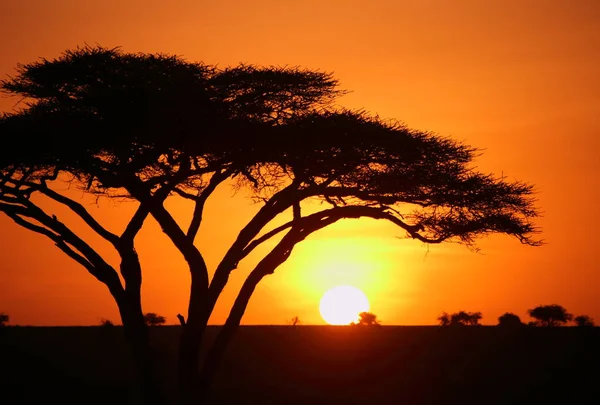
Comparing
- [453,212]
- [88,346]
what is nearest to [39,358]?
[88,346]

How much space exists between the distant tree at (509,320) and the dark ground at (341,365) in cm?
270

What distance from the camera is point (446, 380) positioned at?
116ft

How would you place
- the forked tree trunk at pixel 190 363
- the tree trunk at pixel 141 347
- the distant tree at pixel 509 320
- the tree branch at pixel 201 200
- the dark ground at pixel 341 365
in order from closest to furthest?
the forked tree trunk at pixel 190 363 < the tree trunk at pixel 141 347 < the tree branch at pixel 201 200 < the dark ground at pixel 341 365 < the distant tree at pixel 509 320

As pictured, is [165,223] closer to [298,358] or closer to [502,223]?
[502,223]

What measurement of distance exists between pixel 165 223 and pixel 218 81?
390 cm

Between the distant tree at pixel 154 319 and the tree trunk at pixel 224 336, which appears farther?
the distant tree at pixel 154 319

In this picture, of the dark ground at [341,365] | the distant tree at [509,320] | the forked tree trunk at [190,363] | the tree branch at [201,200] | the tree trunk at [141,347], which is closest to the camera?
the forked tree trunk at [190,363]

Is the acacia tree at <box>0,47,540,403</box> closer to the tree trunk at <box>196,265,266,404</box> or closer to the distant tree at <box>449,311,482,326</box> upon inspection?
the tree trunk at <box>196,265,266,404</box>

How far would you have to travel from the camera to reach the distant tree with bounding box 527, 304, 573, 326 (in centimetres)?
4588

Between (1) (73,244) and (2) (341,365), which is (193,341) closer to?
(1) (73,244)

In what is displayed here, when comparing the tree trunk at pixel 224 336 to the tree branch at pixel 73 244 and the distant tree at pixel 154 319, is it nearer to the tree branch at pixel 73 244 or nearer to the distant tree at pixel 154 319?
the tree branch at pixel 73 244

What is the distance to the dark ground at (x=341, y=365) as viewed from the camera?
34188 millimetres

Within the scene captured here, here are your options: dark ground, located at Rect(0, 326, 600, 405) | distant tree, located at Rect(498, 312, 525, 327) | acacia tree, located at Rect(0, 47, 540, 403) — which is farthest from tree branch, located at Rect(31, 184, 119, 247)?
distant tree, located at Rect(498, 312, 525, 327)

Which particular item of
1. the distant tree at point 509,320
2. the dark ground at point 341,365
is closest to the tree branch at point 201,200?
the dark ground at point 341,365
